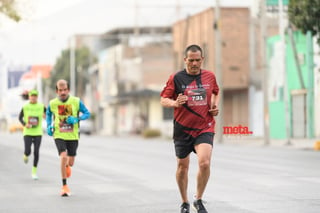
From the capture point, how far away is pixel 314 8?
2784cm

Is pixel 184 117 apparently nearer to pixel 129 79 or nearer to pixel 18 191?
pixel 18 191

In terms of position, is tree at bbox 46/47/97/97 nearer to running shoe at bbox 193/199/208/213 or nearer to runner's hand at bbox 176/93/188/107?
running shoe at bbox 193/199/208/213

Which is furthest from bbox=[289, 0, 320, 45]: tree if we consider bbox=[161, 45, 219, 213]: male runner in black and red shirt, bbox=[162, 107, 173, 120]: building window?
bbox=[162, 107, 173, 120]: building window

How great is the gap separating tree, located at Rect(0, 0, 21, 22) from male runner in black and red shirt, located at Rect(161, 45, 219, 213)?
24.5 metres

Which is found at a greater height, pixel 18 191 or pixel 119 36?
pixel 119 36

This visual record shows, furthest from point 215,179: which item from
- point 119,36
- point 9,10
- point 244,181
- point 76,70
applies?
point 76,70

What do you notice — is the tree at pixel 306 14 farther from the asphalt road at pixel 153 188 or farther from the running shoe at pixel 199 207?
the running shoe at pixel 199 207

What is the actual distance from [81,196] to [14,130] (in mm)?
71199

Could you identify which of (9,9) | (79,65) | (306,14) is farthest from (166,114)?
(306,14)

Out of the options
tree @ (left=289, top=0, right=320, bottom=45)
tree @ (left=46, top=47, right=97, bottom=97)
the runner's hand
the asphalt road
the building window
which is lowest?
the asphalt road

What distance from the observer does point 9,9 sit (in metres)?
34.4

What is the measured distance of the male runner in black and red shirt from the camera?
10.3 metres

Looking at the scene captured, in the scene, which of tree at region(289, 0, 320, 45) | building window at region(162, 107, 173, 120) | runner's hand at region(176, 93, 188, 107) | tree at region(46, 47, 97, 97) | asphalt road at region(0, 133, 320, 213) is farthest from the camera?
tree at region(46, 47, 97, 97)

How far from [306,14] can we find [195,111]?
60.4ft
